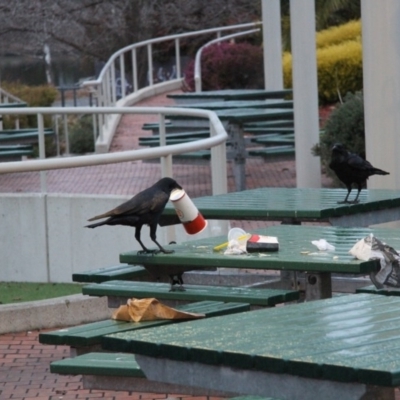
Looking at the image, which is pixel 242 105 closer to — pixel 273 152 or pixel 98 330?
pixel 273 152

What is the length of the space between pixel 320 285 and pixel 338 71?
53.4 ft

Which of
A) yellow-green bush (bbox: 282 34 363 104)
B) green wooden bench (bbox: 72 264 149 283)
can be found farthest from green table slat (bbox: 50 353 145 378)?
yellow-green bush (bbox: 282 34 363 104)

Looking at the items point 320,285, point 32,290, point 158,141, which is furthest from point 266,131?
point 320,285

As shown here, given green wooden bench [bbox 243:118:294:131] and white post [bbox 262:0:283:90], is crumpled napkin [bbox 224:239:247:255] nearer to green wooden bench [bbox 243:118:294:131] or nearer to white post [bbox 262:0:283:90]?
green wooden bench [bbox 243:118:294:131]

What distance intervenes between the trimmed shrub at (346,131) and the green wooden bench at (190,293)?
24.0 feet

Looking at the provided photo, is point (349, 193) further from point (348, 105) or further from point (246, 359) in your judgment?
point (348, 105)

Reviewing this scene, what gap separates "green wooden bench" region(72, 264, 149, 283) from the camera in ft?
21.8

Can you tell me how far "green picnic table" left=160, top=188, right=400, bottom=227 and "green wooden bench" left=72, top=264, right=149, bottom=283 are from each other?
1.47ft

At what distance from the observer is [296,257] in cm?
588

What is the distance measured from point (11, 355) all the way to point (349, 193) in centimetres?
224

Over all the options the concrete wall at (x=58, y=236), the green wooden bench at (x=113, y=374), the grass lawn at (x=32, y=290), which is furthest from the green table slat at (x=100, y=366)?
the concrete wall at (x=58, y=236)

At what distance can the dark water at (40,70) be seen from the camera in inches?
1524

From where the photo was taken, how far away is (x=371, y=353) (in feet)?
12.3

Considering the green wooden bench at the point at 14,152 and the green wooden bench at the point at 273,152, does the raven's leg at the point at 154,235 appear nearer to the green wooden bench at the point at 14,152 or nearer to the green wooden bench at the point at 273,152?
the green wooden bench at the point at 14,152
